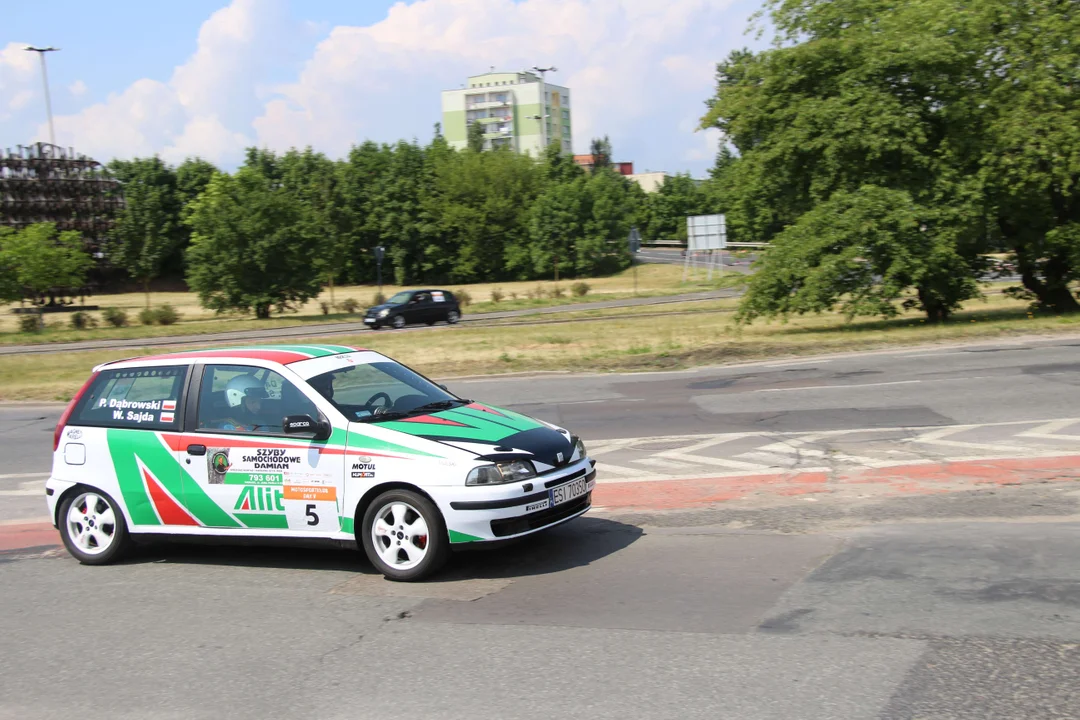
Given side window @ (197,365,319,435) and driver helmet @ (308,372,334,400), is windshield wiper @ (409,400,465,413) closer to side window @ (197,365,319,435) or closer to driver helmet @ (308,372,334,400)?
driver helmet @ (308,372,334,400)

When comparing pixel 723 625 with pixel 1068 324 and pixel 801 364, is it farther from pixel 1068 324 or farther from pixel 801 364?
pixel 1068 324

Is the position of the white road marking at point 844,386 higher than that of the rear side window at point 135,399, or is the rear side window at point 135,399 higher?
the rear side window at point 135,399

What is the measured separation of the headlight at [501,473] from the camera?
21.7 feet

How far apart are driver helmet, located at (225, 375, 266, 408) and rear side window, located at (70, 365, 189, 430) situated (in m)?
0.43

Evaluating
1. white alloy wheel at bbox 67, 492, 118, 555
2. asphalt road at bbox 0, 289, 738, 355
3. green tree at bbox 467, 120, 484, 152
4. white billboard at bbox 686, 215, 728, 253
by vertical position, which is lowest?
asphalt road at bbox 0, 289, 738, 355

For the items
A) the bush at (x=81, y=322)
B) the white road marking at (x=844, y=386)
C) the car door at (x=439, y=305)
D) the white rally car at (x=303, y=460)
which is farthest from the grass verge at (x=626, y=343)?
the bush at (x=81, y=322)

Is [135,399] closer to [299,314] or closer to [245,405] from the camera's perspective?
[245,405]

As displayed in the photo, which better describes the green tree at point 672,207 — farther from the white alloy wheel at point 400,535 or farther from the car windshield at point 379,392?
the white alloy wheel at point 400,535

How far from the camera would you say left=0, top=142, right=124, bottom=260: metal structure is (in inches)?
3078

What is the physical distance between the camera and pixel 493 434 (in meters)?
7.03

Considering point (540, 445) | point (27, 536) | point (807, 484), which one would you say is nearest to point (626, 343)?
point (807, 484)

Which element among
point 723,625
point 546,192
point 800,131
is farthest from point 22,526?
point 546,192

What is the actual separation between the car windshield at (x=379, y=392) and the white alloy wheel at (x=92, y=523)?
207 centimetres

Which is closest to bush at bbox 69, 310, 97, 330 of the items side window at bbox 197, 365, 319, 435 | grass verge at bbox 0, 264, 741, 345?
grass verge at bbox 0, 264, 741, 345
